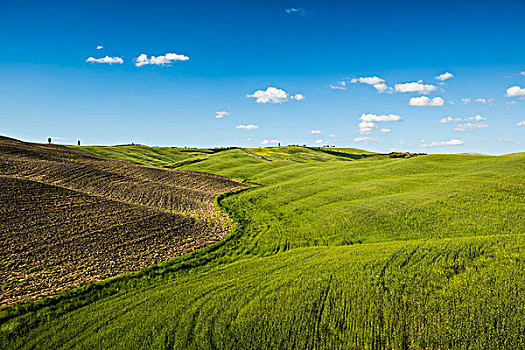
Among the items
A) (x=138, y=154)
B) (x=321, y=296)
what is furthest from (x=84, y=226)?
(x=138, y=154)

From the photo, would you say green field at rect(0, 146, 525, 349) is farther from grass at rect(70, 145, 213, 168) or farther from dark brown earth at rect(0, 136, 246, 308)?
grass at rect(70, 145, 213, 168)

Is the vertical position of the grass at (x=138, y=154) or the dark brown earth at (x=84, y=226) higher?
the grass at (x=138, y=154)

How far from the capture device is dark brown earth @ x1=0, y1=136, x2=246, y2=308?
50.5 ft

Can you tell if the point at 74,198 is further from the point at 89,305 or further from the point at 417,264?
the point at 417,264

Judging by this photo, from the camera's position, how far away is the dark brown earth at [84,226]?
50.5 ft

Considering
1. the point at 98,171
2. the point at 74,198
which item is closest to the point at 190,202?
the point at 74,198

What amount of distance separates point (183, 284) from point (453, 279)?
522 inches

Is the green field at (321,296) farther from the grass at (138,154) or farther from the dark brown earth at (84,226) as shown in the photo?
the grass at (138,154)

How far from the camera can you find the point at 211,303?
12859 mm

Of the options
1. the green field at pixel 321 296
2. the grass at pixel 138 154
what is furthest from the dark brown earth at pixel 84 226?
the grass at pixel 138 154

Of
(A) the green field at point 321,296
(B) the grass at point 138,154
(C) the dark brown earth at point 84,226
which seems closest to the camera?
(A) the green field at point 321,296

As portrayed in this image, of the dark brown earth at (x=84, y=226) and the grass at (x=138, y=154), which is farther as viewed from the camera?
the grass at (x=138, y=154)

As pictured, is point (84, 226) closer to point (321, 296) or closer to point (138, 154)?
point (321, 296)

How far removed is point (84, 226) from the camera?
71.2 ft
